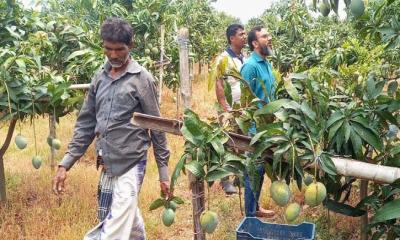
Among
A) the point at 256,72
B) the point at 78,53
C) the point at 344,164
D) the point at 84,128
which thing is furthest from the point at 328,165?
the point at 78,53

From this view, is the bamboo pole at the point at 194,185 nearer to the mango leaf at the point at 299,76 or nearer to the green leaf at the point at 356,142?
the mango leaf at the point at 299,76

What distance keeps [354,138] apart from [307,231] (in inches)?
28.4

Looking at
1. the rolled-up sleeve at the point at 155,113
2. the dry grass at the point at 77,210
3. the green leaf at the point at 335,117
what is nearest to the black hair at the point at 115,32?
the rolled-up sleeve at the point at 155,113

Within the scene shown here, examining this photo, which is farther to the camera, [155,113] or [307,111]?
[155,113]

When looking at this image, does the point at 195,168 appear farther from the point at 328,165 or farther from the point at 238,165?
the point at 328,165

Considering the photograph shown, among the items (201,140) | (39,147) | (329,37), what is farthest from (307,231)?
(329,37)

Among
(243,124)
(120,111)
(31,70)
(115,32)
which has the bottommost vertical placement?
(243,124)

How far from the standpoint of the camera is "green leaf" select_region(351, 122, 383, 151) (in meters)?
1.98

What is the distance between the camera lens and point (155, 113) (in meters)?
2.37

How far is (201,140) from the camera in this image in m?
1.87

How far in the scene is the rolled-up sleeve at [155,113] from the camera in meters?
2.35

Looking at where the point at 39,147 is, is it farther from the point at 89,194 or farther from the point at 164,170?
the point at 164,170

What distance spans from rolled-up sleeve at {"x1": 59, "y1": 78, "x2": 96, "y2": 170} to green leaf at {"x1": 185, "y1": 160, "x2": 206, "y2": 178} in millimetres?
878

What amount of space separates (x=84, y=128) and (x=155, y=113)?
0.42 metres
